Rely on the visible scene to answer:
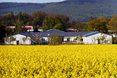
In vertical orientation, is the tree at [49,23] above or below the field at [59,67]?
above

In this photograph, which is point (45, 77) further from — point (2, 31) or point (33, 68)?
point (2, 31)

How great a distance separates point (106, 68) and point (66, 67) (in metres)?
1.69

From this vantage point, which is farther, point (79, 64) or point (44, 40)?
point (44, 40)

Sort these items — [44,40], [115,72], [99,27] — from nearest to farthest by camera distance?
[115,72], [44,40], [99,27]

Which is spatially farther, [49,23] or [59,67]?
[49,23]

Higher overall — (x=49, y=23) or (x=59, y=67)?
(x=49, y=23)

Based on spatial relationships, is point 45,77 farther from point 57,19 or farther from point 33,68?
point 57,19

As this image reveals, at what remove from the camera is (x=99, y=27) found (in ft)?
272

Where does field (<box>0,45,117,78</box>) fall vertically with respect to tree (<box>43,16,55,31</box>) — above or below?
below

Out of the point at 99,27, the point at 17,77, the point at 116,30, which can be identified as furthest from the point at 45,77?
the point at 116,30

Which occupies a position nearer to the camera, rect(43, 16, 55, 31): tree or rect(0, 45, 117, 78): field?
rect(0, 45, 117, 78): field

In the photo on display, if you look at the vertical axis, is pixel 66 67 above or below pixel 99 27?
below

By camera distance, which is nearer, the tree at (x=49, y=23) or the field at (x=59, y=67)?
the field at (x=59, y=67)

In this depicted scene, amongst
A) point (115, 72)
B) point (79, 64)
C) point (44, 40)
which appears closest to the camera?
point (115, 72)
